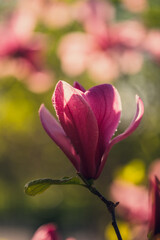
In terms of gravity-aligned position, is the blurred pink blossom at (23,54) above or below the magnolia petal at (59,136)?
below

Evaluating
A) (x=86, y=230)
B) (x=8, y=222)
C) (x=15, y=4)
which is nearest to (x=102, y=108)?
(x=15, y=4)

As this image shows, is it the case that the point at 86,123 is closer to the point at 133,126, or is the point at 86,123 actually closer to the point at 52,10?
the point at 133,126

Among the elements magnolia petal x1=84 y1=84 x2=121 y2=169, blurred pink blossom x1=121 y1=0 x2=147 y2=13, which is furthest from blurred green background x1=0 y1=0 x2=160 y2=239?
magnolia petal x1=84 y1=84 x2=121 y2=169

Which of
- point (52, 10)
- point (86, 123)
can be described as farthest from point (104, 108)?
point (52, 10)

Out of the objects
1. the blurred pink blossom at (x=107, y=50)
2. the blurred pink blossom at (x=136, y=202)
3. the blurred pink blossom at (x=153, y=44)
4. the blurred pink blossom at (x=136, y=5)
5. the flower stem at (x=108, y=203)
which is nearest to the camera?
the flower stem at (x=108, y=203)

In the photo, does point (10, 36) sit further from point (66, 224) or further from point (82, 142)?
point (66, 224)

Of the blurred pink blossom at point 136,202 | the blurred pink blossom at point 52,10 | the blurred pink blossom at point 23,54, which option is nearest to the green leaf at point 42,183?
the blurred pink blossom at point 136,202

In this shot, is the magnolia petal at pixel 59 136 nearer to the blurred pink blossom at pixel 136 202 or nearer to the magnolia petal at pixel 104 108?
the magnolia petal at pixel 104 108
